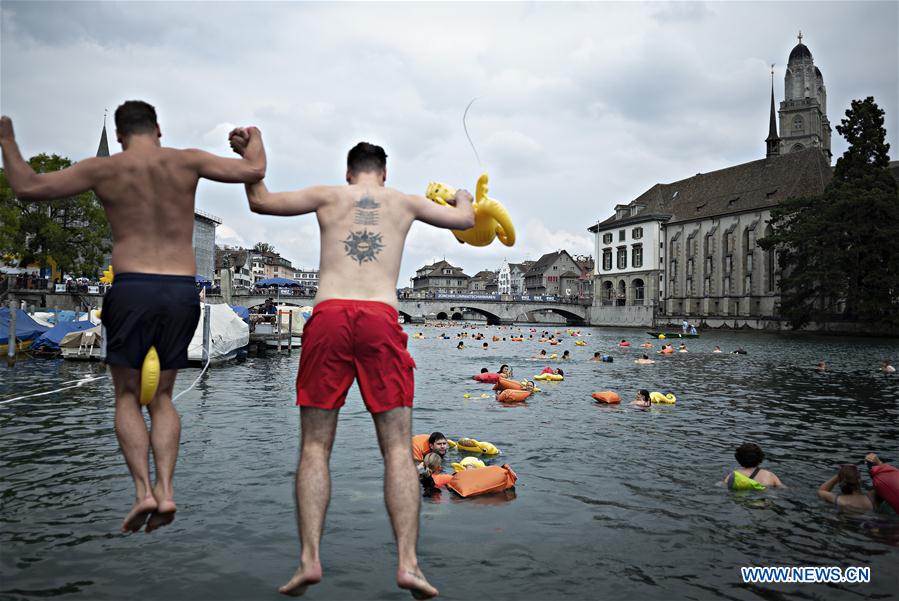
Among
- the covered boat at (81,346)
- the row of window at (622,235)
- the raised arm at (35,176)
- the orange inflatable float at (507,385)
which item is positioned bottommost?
the orange inflatable float at (507,385)

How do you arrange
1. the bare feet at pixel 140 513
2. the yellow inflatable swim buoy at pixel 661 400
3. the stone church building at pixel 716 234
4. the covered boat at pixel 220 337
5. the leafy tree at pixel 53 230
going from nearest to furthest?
1. the bare feet at pixel 140 513
2. the yellow inflatable swim buoy at pixel 661 400
3. the covered boat at pixel 220 337
4. the leafy tree at pixel 53 230
5. the stone church building at pixel 716 234

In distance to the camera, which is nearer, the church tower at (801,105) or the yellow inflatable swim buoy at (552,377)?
the yellow inflatable swim buoy at (552,377)

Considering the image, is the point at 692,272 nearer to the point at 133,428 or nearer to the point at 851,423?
the point at 851,423

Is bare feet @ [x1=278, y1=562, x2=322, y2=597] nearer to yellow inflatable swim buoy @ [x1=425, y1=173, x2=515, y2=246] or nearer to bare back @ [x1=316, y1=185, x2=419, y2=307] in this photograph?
bare back @ [x1=316, y1=185, x2=419, y2=307]

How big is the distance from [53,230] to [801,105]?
4828 inches

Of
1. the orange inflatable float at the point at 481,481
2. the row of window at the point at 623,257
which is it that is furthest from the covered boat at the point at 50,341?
the row of window at the point at 623,257

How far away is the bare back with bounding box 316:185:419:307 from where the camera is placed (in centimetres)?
427

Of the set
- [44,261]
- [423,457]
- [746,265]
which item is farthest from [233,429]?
[746,265]

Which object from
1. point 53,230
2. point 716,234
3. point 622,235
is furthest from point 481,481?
point 622,235

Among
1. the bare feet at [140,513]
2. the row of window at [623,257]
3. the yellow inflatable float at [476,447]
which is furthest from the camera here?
the row of window at [623,257]

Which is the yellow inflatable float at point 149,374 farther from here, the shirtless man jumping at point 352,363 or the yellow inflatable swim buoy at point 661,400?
the yellow inflatable swim buoy at point 661,400

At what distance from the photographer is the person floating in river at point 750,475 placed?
1037 cm

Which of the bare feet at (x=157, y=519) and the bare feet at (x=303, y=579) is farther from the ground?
the bare feet at (x=157, y=519)

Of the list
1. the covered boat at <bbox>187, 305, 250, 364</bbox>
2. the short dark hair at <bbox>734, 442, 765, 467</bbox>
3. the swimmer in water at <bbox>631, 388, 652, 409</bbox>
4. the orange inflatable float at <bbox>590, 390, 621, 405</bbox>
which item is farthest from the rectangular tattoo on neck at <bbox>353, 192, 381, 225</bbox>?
the covered boat at <bbox>187, 305, 250, 364</bbox>
